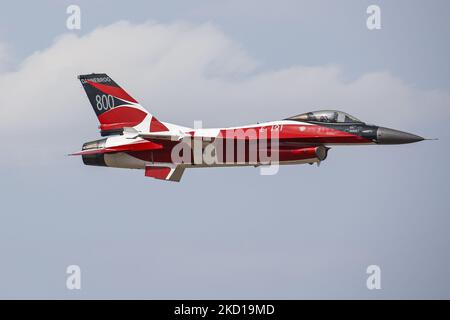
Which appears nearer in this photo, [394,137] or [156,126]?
[394,137]

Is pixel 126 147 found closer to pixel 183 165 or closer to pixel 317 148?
pixel 183 165

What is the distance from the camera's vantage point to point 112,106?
51.6 meters

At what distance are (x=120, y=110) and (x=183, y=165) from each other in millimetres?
4367

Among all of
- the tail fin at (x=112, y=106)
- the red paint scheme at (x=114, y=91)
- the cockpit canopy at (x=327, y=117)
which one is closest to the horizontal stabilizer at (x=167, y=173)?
the tail fin at (x=112, y=106)

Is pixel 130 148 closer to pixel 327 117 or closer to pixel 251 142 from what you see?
pixel 251 142

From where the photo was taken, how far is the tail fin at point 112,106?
51312 millimetres

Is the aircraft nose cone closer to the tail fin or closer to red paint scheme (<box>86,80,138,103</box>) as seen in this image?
the tail fin

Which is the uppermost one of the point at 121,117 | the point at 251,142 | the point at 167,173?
the point at 121,117

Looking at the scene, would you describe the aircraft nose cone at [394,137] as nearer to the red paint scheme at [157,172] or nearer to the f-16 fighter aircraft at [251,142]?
the f-16 fighter aircraft at [251,142]

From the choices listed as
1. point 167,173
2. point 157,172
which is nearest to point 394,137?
point 167,173

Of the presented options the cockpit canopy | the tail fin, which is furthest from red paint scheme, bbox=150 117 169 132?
the cockpit canopy

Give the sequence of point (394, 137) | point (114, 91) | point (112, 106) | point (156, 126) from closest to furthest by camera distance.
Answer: point (394, 137), point (156, 126), point (112, 106), point (114, 91)

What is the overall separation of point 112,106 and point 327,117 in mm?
10168

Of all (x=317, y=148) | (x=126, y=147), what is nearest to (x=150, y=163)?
(x=126, y=147)
